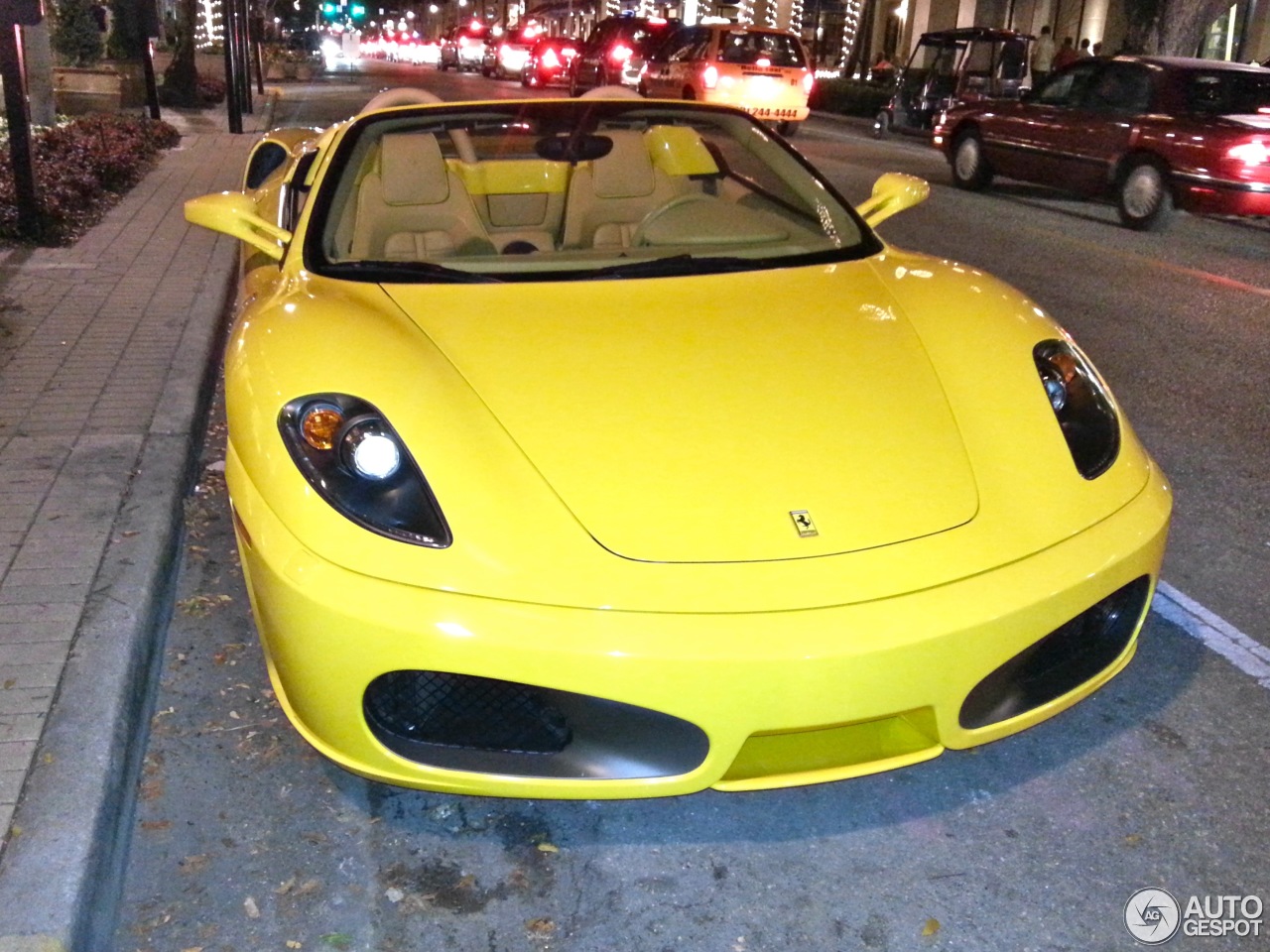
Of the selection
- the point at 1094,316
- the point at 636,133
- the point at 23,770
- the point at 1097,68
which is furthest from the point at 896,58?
the point at 23,770

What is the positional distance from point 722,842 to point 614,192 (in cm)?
225

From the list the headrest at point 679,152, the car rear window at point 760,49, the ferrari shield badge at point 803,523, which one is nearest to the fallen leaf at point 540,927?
the ferrari shield badge at point 803,523

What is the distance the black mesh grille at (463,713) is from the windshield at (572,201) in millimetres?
1317

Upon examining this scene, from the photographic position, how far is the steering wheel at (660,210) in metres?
3.73

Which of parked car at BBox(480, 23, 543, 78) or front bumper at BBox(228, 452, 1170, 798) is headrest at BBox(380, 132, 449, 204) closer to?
front bumper at BBox(228, 452, 1170, 798)

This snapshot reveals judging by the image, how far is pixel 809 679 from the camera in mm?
2182

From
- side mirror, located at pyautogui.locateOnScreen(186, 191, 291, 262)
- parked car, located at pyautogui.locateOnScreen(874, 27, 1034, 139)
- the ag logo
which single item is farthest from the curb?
parked car, located at pyautogui.locateOnScreen(874, 27, 1034, 139)

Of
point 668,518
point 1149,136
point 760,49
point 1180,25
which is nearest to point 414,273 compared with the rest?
point 668,518

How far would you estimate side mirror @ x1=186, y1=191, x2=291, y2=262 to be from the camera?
3.60m

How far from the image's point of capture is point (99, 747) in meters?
2.61

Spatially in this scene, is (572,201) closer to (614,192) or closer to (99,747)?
(614,192)

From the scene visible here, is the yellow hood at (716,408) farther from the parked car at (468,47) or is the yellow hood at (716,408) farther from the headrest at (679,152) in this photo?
the parked car at (468,47)

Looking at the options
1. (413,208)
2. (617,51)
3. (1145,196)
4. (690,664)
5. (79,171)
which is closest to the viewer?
(690,664)

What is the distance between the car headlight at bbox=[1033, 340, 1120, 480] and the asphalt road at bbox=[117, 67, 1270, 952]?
656 millimetres
